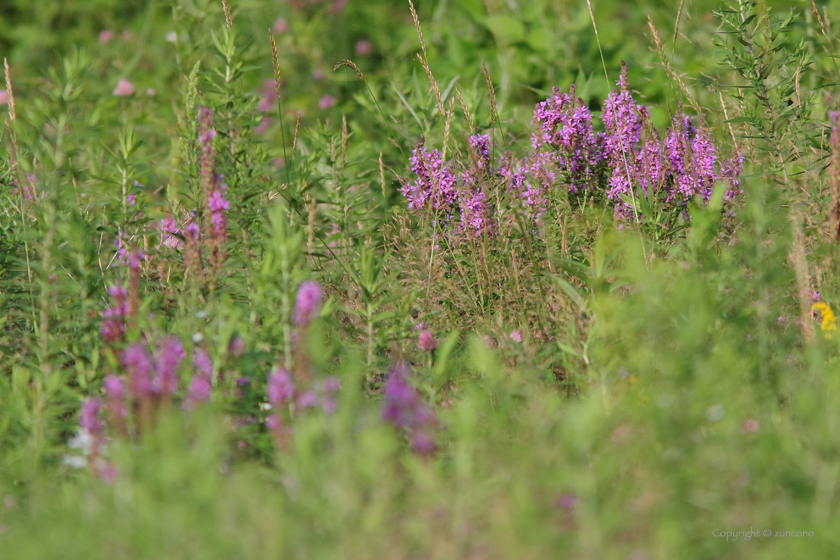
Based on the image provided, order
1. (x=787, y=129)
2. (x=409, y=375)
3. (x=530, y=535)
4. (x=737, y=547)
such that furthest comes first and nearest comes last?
1. (x=787, y=129)
2. (x=409, y=375)
3. (x=737, y=547)
4. (x=530, y=535)

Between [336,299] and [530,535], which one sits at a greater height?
[336,299]

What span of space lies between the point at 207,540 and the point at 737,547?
102 centimetres

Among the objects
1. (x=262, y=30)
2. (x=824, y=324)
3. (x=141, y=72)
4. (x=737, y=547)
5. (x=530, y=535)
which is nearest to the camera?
(x=530, y=535)

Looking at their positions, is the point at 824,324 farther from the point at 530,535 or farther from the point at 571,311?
the point at 530,535

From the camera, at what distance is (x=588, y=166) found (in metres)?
3.40

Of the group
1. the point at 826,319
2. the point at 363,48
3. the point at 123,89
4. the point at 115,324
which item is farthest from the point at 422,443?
the point at 363,48

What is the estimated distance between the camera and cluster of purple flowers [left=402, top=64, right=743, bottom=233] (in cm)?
322

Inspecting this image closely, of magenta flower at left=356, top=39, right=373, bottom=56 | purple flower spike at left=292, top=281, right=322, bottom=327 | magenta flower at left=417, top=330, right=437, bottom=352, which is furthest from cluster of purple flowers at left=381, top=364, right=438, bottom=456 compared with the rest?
magenta flower at left=356, top=39, right=373, bottom=56

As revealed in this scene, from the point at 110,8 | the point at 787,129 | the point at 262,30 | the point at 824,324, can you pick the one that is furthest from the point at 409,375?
the point at 110,8

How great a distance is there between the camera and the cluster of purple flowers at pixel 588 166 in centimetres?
322

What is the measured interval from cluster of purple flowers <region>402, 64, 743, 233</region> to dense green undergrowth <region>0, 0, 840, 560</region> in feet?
0.04

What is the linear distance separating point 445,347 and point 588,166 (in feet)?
4.39

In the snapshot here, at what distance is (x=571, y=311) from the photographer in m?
2.83

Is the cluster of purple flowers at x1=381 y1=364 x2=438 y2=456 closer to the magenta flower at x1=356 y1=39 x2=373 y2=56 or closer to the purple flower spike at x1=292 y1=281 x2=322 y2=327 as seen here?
the purple flower spike at x1=292 y1=281 x2=322 y2=327
